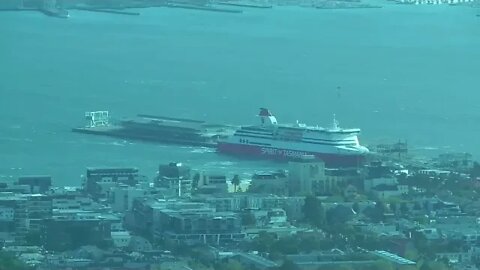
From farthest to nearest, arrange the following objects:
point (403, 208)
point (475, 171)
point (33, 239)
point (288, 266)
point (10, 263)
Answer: point (475, 171)
point (403, 208)
point (33, 239)
point (10, 263)
point (288, 266)

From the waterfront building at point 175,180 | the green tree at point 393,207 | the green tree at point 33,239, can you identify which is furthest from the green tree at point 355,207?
the green tree at point 33,239

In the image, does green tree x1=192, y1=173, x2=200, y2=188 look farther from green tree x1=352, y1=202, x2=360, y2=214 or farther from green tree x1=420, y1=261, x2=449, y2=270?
green tree x1=420, y1=261, x2=449, y2=270

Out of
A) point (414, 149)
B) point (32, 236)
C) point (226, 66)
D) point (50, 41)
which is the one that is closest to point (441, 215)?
point (32, 236)

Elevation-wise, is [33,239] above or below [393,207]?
below

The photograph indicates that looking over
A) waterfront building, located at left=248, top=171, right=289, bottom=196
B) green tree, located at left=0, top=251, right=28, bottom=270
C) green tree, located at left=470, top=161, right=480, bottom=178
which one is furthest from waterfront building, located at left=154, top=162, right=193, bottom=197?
green tree, located at left=0, top=251, right=28, bottom=270

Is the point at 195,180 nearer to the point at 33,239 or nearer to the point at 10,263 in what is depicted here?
the point at 33,239

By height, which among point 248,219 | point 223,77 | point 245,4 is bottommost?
point 248,219

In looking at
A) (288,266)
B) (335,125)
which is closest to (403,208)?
(288,266)
